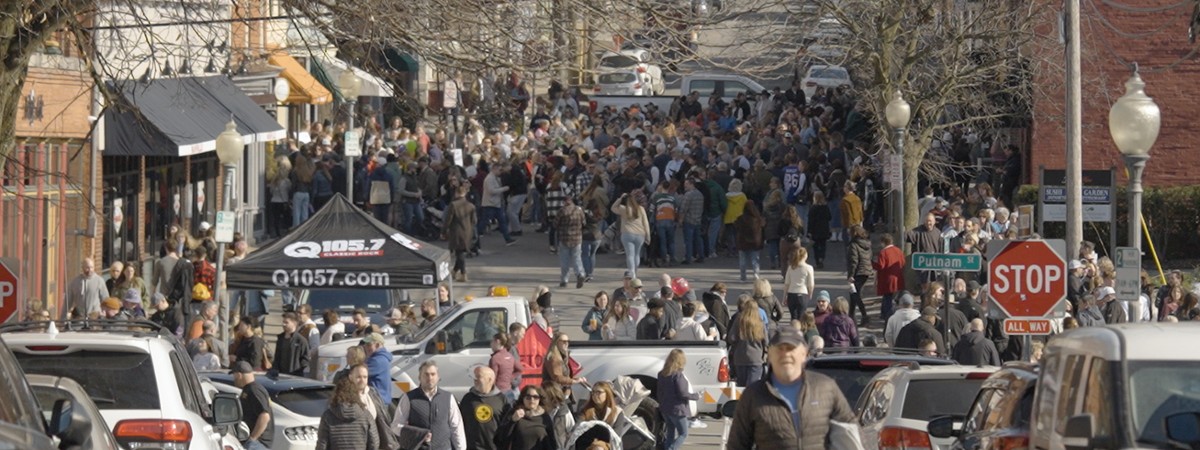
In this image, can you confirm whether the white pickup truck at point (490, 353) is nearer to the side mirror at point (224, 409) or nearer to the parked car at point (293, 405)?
the parked car at point (293, 405)

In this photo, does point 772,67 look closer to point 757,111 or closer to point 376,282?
point 376,282

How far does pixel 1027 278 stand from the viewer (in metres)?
15.8

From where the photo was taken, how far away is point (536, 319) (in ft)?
70.6

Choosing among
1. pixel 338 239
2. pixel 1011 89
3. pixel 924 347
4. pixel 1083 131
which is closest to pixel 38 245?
pixel 338 239

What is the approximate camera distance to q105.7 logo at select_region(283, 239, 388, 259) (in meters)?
22.8

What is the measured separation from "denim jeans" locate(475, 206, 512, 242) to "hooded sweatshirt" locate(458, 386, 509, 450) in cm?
1895

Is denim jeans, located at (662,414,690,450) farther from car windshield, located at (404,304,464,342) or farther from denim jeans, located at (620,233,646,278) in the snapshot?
denim jeans, located at (620,233,646,278)

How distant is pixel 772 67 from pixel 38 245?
13.7 meters

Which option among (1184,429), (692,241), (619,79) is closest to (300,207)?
(692,241)

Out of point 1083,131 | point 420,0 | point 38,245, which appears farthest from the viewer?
point 1083,131

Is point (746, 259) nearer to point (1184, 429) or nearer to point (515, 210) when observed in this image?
point (515, 210)

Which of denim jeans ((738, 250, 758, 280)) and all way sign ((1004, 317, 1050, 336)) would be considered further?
denim jeans ((738, 250, 758, 280))

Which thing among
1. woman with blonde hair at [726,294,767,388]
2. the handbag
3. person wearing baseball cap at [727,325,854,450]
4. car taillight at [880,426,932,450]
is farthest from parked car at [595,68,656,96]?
person wearing baseball cap at [727,325,854,450]

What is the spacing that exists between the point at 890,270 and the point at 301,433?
10.8 metres
